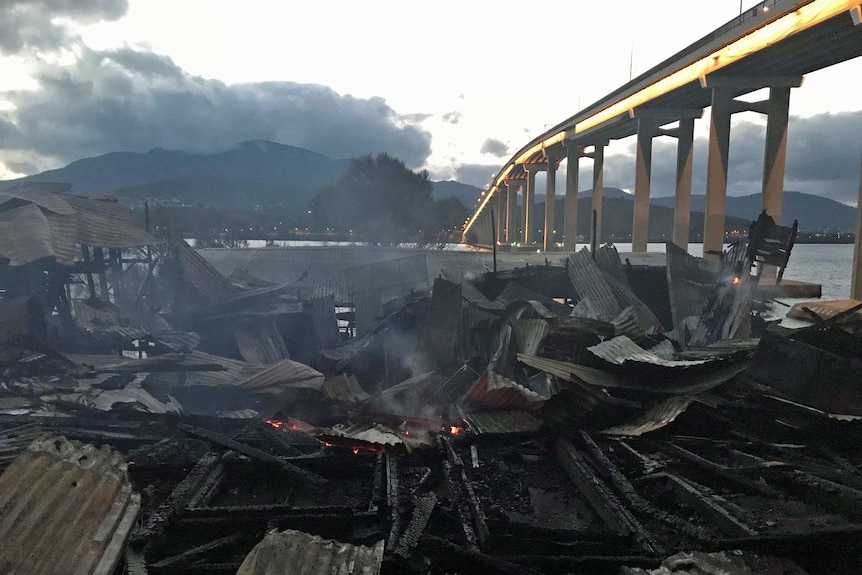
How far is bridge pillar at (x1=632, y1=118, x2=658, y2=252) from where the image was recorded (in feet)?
98.0

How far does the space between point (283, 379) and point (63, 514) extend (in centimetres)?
620

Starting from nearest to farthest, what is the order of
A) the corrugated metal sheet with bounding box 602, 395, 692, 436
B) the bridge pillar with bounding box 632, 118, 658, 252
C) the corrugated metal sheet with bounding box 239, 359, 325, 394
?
the corrugated metal sheet with bounding box 602, 395, 692, 436
the corrugated metal sheet with bounding box 239, 359, 325, 394
the bridge pillar with bounding box 632, 118, 658, 252

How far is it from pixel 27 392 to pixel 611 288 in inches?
480

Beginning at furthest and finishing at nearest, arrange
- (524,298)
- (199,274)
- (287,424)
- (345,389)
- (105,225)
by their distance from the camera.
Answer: (199,274) → (105,225) → (524,298) → (345,389) → (287,424)

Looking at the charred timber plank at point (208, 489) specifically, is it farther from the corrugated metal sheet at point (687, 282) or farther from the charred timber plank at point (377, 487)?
the corrugated metal sheet at point (687, 282)

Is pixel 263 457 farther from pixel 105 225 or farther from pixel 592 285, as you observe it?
pixel 105 225

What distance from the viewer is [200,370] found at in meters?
10.5

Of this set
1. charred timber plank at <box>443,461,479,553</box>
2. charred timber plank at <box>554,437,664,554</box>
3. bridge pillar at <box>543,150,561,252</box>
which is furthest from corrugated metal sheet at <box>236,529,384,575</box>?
bridge pillar at <box>543,150,561,252</box>

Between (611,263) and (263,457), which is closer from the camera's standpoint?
(263,457)

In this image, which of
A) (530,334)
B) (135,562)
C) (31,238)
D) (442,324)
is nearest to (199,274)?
(31,238)

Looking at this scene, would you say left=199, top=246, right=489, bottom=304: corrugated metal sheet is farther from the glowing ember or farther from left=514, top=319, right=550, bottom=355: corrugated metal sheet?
the glowing ember

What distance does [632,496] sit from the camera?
4480mm

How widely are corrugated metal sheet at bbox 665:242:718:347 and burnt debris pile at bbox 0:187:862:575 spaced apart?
0.17ft

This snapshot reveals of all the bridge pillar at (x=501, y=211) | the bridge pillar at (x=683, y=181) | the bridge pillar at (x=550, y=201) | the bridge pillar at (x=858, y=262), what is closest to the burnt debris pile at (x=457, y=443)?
the bridge pillar at (x=858, y=262)
